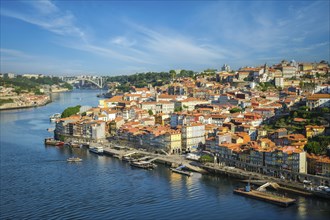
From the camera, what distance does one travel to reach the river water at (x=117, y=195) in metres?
9.29

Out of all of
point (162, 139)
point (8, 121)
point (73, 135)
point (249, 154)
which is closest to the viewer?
point (249, 154)

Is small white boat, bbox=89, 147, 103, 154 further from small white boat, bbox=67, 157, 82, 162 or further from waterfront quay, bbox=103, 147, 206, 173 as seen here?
small white boat, bbox=67, 157, 82, 162

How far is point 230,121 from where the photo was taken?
18172 millimetres

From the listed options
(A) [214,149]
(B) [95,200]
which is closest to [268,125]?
(A) [214,149]

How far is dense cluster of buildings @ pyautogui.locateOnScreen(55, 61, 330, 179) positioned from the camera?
12492 mm

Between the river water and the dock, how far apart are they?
14cm

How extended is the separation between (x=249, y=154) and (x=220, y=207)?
337 centimetres

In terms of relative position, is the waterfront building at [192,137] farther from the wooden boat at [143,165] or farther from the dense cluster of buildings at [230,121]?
the wooden boat at [143,165]

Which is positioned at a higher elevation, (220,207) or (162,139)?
(162,139)

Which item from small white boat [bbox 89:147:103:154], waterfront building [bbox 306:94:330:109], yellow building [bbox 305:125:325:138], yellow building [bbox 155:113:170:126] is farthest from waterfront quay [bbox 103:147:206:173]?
waterfront building [bbox 306:94:330:109]

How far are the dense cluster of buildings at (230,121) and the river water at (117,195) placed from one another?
4.98ft

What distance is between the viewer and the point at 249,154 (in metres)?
12.6

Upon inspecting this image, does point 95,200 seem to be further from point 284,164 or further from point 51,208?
point 284,164

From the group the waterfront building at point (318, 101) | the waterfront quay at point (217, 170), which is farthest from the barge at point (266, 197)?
the waterfront building at point (318, 101)
